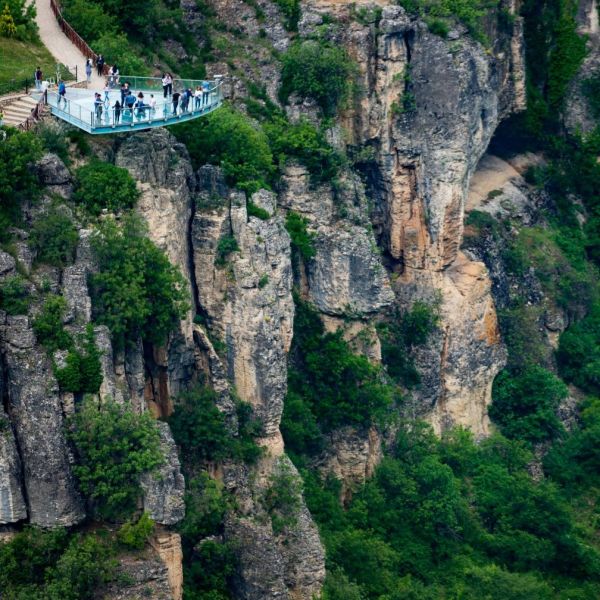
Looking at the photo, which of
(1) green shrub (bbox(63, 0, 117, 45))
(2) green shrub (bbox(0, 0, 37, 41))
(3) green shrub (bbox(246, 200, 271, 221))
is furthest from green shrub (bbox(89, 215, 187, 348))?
(2) green shrub (bbox(0, 0, 37, 41))

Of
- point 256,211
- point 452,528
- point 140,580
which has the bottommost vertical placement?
point 452,528

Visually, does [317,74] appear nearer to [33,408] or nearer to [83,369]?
[83,369]

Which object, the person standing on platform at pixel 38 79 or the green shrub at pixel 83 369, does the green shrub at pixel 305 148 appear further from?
the green shrub at pixel 83 369

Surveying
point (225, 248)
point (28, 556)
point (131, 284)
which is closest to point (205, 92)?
point (225, 248)

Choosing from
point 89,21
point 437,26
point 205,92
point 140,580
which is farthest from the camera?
point 437,26

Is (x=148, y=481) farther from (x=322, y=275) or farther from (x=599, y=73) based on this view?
(x=599, y=73)

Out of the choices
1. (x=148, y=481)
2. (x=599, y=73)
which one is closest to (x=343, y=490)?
(x=148, y=481)
